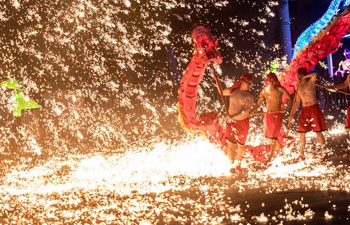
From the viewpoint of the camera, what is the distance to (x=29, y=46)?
22.2 meters

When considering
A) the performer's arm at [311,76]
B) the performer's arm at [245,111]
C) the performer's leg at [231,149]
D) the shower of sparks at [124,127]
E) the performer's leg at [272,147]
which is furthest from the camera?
the performer's arm at [311,76]

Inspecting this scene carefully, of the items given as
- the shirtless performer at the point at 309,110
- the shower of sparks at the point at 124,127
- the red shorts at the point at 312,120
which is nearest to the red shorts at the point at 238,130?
the shower of sparks at the point at 124,127

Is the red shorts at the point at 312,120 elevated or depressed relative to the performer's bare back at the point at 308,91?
depressed

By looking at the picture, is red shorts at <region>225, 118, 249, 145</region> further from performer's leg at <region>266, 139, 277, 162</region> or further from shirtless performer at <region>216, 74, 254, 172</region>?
performer's leg at <region>266, 139, 277, 162</region>

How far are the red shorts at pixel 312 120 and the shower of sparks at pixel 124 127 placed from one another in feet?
1.87

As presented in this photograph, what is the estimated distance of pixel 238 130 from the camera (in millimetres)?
8945

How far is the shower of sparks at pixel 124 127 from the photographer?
657 centimetres

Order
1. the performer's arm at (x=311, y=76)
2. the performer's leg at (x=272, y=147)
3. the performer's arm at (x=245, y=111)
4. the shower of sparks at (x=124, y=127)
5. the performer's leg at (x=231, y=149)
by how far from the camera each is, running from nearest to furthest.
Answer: the shower of sparks at (x=124, y=127), the performer's arm at (x=245, y=111), the performer's leg at (x=231, y=149), the performer's leg at (x=272, y=147), the performer's arm at (x=311, y=76)

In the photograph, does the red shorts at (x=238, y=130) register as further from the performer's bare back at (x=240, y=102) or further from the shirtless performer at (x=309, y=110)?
the shirtless performer at (x=309, y=110)

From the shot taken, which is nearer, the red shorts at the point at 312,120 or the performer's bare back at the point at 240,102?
the performer's bare back at the point at 240,102

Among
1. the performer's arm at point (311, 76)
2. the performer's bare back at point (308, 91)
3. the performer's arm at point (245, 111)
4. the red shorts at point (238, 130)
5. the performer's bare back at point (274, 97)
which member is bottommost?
the red shorts at point (238, 130)

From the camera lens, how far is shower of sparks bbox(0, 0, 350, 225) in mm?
6574

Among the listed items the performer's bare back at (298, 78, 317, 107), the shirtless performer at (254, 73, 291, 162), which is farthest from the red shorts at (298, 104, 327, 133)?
the shirtless performer at (254, 73, 291, 162)

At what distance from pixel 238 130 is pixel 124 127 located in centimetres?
1197
